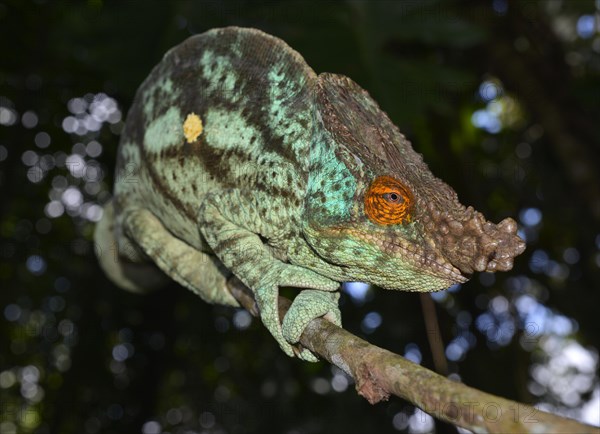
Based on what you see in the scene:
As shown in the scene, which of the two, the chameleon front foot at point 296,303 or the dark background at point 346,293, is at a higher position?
the chameleon front foot at point 296,303

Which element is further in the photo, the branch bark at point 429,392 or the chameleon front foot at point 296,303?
the chameleon front foot at point 296,303

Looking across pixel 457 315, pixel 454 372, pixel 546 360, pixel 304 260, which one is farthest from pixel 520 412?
pixel 546 360

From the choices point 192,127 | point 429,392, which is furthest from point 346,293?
point 429,392

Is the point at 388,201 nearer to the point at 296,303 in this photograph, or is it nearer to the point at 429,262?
the point at 429,262

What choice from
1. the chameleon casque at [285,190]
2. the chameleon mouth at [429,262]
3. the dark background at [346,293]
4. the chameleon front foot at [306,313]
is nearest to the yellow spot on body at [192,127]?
the chameleon casque at [285,190]

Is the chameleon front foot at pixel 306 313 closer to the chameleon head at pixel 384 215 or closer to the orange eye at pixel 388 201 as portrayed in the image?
the chameleon head at pixel 384 215

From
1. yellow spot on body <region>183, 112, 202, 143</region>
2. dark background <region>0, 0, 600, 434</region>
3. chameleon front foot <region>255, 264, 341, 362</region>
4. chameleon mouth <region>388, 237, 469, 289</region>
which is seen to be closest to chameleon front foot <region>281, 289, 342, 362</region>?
chameleon front foot <region>255, 264, 341, 362</region>

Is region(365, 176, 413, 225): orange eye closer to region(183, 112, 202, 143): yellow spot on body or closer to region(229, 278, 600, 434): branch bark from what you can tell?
region(229, 278, 600, 434): branch bark

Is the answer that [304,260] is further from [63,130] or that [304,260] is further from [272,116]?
[63,130]
